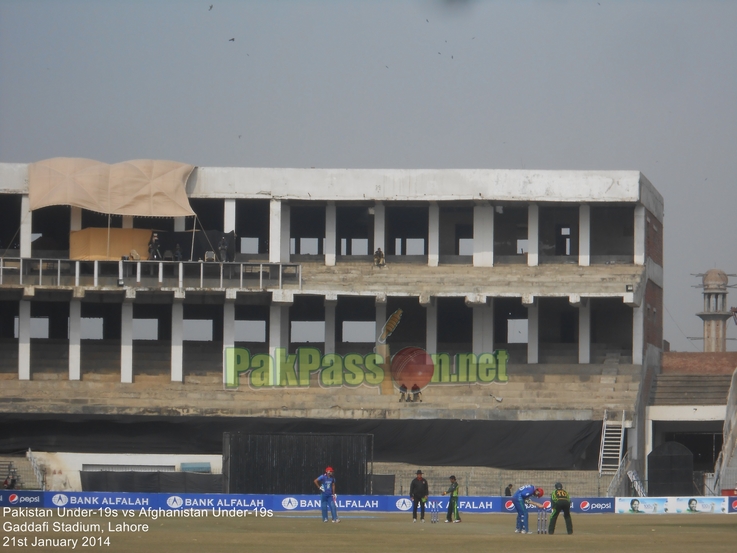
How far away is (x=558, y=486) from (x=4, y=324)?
126ft

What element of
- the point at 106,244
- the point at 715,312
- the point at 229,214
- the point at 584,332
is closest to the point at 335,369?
the point at 229,214

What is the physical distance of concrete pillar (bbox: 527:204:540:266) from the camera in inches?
2149

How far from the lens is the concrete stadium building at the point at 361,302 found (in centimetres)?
4912

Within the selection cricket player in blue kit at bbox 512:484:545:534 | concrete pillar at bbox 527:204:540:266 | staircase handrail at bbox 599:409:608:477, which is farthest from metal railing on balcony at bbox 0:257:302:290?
cricket player in blue kit at bbox 512:484:545:534

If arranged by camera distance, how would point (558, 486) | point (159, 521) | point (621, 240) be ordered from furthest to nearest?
point (621, 240)
point (159, 521)
point (558, 486)

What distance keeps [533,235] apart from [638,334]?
673 centimetres

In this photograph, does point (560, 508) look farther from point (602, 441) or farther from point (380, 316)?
point (380, 316)

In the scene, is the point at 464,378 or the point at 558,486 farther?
the point at 464,378

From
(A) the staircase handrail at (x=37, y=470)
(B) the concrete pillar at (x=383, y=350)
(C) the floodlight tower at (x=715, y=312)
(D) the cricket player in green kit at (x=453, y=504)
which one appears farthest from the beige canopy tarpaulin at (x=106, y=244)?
(C) the floodlight tower at (x=715, y=312)

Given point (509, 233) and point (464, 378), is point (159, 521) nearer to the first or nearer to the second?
point (464, 378)

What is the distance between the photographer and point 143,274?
52.9 m

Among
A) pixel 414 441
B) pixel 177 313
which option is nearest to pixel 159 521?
pixel 414 441

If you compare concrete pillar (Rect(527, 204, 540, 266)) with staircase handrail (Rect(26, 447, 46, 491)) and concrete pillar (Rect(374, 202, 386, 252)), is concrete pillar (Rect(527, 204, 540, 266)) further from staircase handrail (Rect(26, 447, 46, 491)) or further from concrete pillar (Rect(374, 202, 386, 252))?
staircase handrail (Rect(26, 447, 46, 491))

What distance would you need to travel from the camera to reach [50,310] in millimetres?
60156
